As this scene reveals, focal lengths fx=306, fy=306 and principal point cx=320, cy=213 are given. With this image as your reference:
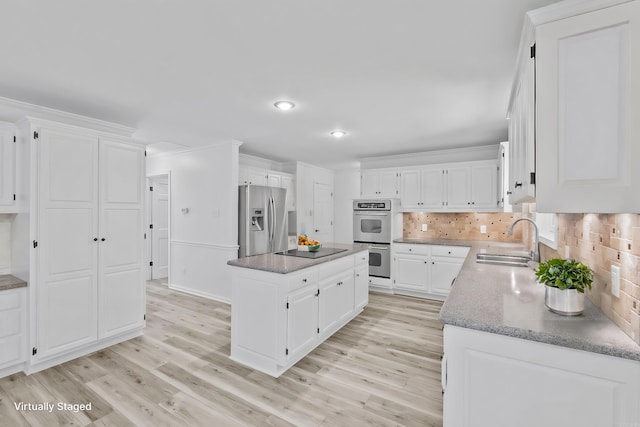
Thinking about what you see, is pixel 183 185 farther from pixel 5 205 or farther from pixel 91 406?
pixel 91 406

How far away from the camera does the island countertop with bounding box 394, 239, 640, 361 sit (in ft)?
3.93

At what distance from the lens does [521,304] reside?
5.47 feet

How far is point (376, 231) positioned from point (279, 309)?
3150mm

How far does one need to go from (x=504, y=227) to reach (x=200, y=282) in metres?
4.96

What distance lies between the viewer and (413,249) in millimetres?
5012

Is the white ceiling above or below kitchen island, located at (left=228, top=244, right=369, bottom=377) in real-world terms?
above

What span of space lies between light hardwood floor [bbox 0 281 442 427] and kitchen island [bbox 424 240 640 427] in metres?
0.89

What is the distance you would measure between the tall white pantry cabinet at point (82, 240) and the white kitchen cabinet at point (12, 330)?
10 centimetres

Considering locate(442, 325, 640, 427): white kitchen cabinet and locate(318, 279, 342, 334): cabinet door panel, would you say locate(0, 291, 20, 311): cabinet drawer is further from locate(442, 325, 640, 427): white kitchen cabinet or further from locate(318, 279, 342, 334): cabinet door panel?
locate(442, 325, 640, 427): white kitchen cabinet

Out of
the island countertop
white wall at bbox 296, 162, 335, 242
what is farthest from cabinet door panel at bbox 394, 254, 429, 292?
the island countertop

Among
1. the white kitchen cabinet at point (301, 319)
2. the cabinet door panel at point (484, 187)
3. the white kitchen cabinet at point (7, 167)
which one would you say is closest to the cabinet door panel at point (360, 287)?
the white kitchen cabinet at point (301, 319)

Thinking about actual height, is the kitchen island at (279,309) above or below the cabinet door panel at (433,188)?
below

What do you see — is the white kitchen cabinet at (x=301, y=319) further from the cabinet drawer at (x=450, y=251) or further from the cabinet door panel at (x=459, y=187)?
the cabinet door panel at (x=459, y=187)

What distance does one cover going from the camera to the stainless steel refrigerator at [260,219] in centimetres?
465
